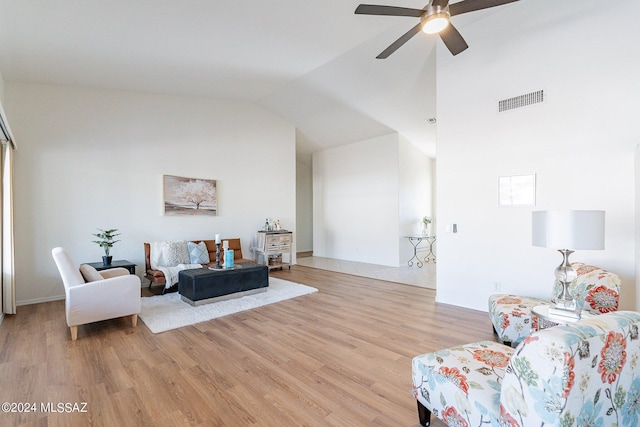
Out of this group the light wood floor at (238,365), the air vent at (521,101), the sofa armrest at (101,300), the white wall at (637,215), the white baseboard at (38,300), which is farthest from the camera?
the white baseboard at (38,300)

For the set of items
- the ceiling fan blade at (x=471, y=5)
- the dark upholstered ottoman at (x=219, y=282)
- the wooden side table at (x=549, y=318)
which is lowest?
the dark upholstered ottoman at (x=219, y=282)

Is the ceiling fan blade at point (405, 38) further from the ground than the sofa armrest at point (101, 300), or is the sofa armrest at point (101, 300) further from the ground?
the ceiling fan blade at point (405, 38)

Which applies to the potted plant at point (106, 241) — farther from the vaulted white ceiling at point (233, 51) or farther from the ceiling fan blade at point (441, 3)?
the ceiling fan blade at point (441, 3)

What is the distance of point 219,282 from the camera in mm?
4461

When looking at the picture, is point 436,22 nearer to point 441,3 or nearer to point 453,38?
point 441,3

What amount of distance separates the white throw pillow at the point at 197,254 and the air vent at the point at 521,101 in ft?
16.9

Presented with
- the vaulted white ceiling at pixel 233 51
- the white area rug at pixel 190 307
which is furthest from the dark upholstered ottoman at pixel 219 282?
the vaulted white ceiling at pixel 233 51

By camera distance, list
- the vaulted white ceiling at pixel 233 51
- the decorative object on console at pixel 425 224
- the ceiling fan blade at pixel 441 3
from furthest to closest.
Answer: the decorative object on console at pixel 425 224 < the vaulted white ceiling at pixel 233 51 < the ceiling fan blade at pixel 441 3

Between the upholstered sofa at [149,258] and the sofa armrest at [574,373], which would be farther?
the upholstered sofa at [149,258]

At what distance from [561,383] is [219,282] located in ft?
13.5

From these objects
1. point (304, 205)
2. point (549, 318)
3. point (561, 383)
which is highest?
point (304, 205)

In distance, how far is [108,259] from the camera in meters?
4.76

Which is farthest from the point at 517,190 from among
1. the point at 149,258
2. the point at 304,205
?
the point at 304,205

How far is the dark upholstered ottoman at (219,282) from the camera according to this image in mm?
4281
